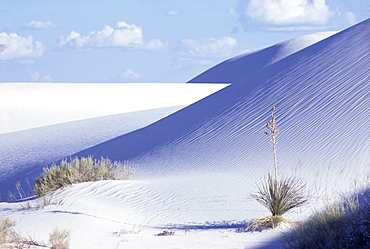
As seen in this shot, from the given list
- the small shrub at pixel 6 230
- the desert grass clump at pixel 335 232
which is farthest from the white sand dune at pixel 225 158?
the desert grass clump at pixel 335 232

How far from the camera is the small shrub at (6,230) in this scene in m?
7.25

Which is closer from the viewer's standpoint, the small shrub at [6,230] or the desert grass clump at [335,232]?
the desert grass clump at [335,232]

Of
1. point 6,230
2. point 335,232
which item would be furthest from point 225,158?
point 335,232

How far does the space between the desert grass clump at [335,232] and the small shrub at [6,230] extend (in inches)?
127

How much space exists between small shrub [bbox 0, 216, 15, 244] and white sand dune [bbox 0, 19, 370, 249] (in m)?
0.23

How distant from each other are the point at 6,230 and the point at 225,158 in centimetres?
758

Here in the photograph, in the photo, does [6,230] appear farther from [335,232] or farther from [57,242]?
[335,232]

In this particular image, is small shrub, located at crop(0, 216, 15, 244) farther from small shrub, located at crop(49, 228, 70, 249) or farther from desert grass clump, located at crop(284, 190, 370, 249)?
desert grass clump, located at crop(284, 190, 370, 249)

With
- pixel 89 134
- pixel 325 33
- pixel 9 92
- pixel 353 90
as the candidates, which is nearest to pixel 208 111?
pixel 353 90

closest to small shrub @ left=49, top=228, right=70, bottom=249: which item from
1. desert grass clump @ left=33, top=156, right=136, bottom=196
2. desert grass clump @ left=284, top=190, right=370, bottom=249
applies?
desert grass clump @ left=284, top=190, right=370, bottom=249

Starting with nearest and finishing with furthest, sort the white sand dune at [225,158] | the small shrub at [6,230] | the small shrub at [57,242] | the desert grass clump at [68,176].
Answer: the small shrub at [57,242] < the small shrub at [6,230] < the white sand dune at [225,158] < the desert grass clump at [68,176]

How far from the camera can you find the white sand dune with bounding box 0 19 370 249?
30.1ft

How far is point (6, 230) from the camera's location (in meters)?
7.68

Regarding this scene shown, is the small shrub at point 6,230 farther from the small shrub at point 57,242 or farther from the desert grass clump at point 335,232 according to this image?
the desert grass clump at point 335,232
